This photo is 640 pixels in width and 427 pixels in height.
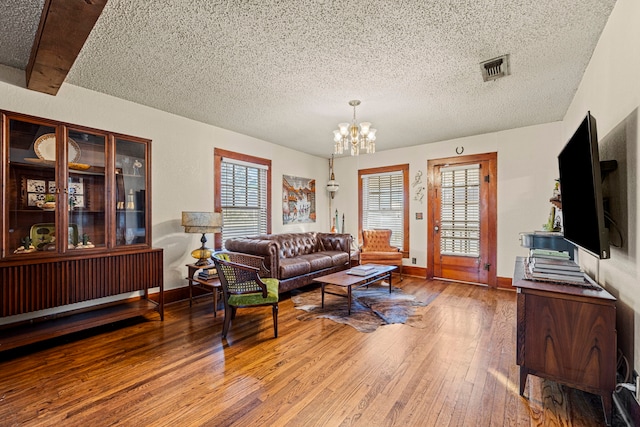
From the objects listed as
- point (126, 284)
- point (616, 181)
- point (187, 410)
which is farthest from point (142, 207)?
point (616, 181)

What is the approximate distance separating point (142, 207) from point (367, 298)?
3122 millimetres

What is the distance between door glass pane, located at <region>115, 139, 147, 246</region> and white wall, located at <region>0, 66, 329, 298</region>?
1.11 feet

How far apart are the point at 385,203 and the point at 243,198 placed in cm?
294

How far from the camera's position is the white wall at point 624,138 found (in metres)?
1.64

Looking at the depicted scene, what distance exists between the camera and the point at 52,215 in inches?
109

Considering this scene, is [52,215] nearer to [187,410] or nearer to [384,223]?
[187,410]

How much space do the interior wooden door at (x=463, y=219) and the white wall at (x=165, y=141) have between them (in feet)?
11.3

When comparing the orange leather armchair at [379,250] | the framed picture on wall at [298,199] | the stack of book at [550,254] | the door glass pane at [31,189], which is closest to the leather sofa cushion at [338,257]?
the orange leather armchair at [379,250]

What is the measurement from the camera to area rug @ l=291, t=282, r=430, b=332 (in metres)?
3.25

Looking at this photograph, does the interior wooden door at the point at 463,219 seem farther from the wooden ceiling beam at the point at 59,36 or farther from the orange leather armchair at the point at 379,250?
the wooden ceiling beam at the point at 59,36

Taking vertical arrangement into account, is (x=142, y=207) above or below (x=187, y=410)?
above

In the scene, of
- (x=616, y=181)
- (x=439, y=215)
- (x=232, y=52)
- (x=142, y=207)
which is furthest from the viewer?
(x=439, y=215)

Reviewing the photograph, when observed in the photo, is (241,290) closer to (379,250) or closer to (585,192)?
(585,192)

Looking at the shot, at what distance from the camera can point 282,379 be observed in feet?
6.97
